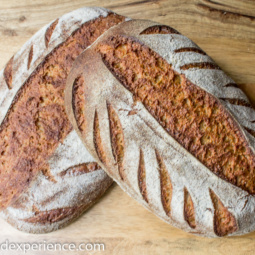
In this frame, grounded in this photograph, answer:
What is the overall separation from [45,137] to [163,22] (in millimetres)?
986

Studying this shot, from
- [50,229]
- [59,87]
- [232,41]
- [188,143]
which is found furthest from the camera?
[232,41]

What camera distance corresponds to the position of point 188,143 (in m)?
1.33

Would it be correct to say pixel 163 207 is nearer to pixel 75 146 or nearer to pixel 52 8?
pixel 75 146

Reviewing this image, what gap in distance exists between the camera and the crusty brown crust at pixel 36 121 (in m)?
1.49

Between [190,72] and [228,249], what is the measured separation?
3.45 feet

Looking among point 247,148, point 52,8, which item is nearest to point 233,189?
point 247,148

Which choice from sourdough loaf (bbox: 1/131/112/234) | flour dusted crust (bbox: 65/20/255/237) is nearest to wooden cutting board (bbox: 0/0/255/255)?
sourdough loaf (bbox: 1/131/112/234)

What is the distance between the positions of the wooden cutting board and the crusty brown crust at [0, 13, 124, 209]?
0.35m

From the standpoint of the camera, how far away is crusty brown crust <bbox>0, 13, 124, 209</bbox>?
1.49 metres

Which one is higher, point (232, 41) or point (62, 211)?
point (232, 41)

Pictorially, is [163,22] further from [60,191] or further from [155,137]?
[60,191]

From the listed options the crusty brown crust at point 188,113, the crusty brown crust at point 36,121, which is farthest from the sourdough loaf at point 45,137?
the crusty brown crust at point 188,113

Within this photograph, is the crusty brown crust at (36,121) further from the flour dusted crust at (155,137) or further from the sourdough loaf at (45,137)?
the flour dusted crust at (155,137)

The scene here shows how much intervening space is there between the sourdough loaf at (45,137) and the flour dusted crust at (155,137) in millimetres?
133
